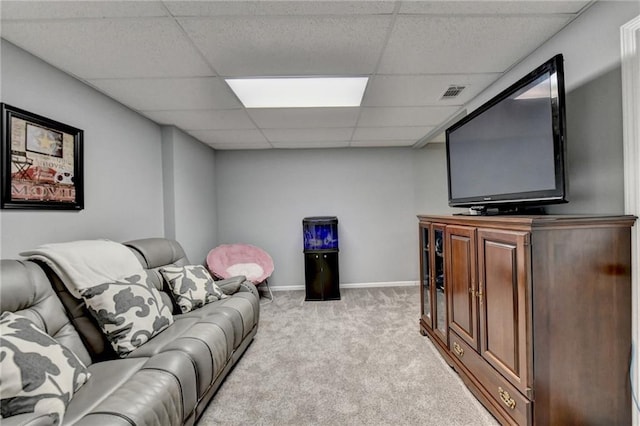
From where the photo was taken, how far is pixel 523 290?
1358 mm

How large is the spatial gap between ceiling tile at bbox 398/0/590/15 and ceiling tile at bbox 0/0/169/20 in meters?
1.28

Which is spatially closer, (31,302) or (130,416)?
(130,416)

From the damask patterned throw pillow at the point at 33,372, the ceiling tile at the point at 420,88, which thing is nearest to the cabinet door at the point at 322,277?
the ceiling tile at the point at 420,88

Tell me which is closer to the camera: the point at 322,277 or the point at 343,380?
the point at 343,380

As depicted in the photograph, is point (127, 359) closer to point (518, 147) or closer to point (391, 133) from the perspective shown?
point (518, 147)

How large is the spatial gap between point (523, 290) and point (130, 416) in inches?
70.7

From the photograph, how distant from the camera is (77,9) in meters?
1.40

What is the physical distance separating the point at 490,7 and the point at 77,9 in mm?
2080

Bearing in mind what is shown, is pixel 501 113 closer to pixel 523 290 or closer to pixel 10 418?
pixel 523 290

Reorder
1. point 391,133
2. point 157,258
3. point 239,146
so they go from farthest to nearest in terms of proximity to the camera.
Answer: point 239,146, point 391,133, point 157,258

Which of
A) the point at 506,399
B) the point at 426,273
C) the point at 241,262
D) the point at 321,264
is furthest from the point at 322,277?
the point at 506,399

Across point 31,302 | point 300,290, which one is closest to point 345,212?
point 300,290

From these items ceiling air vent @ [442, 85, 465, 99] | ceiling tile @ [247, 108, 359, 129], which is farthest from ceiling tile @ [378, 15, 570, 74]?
ceiling tile @ [247, 108, 359, 129]

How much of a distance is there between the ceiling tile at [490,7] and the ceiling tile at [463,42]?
0.04 m
